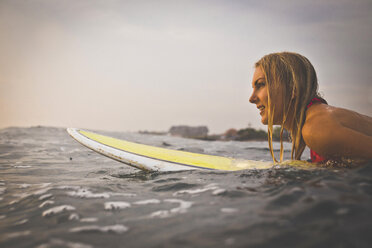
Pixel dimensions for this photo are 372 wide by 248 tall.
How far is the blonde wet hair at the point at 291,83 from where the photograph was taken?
2271 millimetres

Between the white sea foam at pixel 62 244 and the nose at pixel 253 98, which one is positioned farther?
the nose at pixel 253 98

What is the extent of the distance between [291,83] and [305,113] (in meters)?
0.34

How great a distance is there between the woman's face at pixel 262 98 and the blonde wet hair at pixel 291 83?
0.04 m

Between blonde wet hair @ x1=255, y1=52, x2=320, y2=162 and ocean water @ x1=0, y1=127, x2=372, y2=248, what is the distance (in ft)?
1.94

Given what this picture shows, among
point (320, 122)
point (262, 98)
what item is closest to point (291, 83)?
point (262, 98)

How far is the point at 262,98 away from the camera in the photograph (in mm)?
2494

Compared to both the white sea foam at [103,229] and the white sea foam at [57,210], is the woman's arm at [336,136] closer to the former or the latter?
the white sea foam at [103,229]

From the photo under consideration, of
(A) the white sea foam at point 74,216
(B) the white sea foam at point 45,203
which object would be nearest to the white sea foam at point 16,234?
(A) the white sea foam at point 74,216

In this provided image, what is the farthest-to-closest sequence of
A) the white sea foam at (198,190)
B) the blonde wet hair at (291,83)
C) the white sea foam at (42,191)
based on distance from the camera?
1. the blonde wet hair at (291,83)
2. the white sea foam at (42,191)
3. the white sea foam at (198,190)

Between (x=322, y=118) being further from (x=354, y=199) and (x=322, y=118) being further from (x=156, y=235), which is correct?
(x=156, y=235)

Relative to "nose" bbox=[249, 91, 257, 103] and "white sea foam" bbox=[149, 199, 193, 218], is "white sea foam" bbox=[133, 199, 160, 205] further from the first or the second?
"nose" bbox=[249, 91, 257, 103]

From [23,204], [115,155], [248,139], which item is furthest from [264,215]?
[248,139]

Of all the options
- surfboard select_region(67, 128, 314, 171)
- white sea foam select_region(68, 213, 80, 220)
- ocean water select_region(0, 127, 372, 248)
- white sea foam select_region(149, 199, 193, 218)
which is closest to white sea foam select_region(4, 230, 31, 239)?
ocean water select_region(0, 127, 372, 248)

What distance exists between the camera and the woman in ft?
5.98
